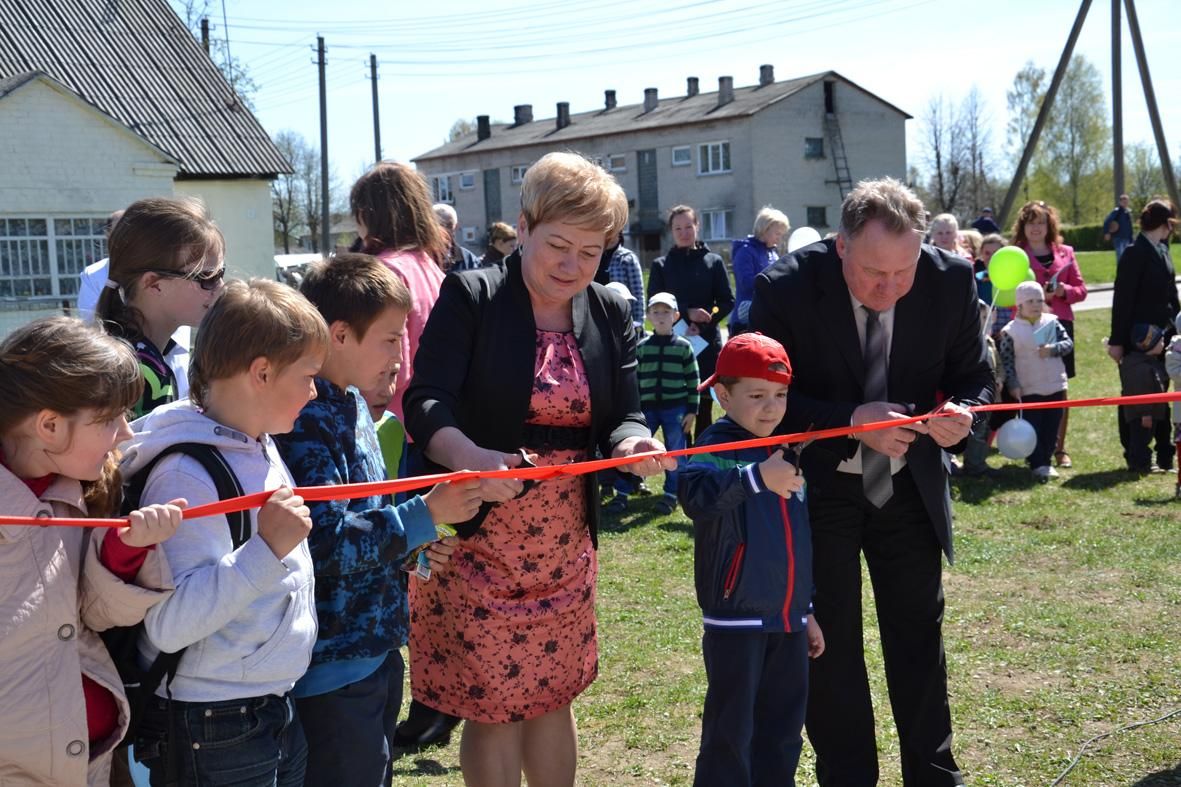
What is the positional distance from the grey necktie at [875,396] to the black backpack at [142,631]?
221 centimetres

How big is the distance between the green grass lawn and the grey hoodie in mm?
2029

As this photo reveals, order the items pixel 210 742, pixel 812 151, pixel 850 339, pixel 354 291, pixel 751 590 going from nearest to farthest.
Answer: pixel 210 742, pixel 354 291, pixel 751 590, pixel 850 339, pixel 812 151

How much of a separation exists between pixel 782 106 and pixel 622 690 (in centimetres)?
5311

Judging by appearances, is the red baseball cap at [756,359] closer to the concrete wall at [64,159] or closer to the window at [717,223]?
the concrete wall at [64,159]

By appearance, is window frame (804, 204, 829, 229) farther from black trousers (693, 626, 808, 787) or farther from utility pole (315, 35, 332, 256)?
black trousers (693, 626, 808, 787)

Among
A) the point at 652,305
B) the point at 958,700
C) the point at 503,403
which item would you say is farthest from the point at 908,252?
the point at 652,305

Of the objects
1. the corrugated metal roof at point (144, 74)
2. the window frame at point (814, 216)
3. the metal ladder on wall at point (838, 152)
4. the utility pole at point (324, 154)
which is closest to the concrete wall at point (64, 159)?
the corrugated metal roof at point (144, 74)

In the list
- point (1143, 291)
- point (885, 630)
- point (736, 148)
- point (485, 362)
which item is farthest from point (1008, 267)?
point (736, 148)

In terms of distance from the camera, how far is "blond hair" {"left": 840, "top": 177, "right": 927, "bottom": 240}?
3621 mm

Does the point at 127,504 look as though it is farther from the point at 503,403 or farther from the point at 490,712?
the point at 490,712

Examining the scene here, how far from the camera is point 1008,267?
10320 millimetres

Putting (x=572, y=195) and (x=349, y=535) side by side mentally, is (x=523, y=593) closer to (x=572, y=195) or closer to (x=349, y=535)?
(x=349, y=535)

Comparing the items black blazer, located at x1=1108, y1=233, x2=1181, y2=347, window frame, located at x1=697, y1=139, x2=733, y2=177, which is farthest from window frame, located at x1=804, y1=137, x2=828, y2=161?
black blazer, located at x1=1108, y1=233, x2=1181, y2=347

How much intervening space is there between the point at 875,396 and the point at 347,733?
2111 mm
